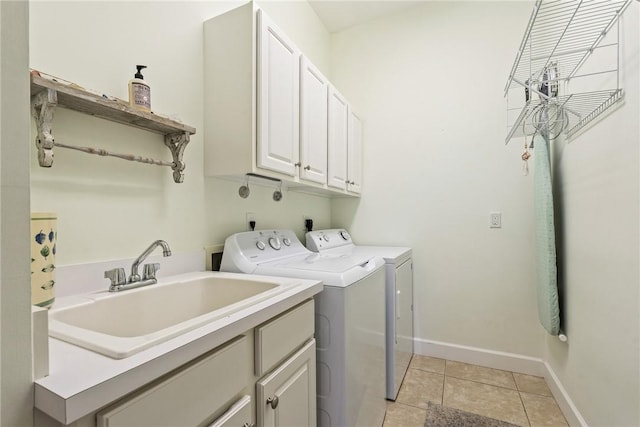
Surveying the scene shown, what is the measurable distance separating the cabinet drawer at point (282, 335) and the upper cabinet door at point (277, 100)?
686mm

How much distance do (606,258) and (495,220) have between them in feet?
3.48

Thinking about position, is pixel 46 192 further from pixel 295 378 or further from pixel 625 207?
pixel 625 207

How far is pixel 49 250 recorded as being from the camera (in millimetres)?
820

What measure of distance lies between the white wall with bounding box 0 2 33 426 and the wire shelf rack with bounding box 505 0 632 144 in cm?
143

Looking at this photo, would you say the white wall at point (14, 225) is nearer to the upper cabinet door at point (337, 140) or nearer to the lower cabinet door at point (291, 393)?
the lower cabinet door at point (291, 393)

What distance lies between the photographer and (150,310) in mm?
1096

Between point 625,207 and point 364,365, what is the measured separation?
46.7 inches

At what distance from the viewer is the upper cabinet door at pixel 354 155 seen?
2.45m

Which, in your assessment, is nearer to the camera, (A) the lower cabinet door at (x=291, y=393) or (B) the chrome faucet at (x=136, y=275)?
(A) the lower cabinet door at (x=291, y=393)

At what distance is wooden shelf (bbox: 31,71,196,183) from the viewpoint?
852 millimetres

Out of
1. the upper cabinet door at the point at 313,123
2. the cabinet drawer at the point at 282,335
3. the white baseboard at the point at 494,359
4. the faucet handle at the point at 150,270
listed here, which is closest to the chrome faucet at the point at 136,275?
the faucet handle at the point at 150,270

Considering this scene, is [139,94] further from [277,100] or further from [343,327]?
[343,327]

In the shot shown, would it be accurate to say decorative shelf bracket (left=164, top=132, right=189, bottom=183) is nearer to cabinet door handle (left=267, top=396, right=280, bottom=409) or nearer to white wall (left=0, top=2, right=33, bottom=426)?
white wall (left=0, top=2, right=33, bottom=426)

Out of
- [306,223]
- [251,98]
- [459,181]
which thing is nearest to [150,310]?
[251,98]
